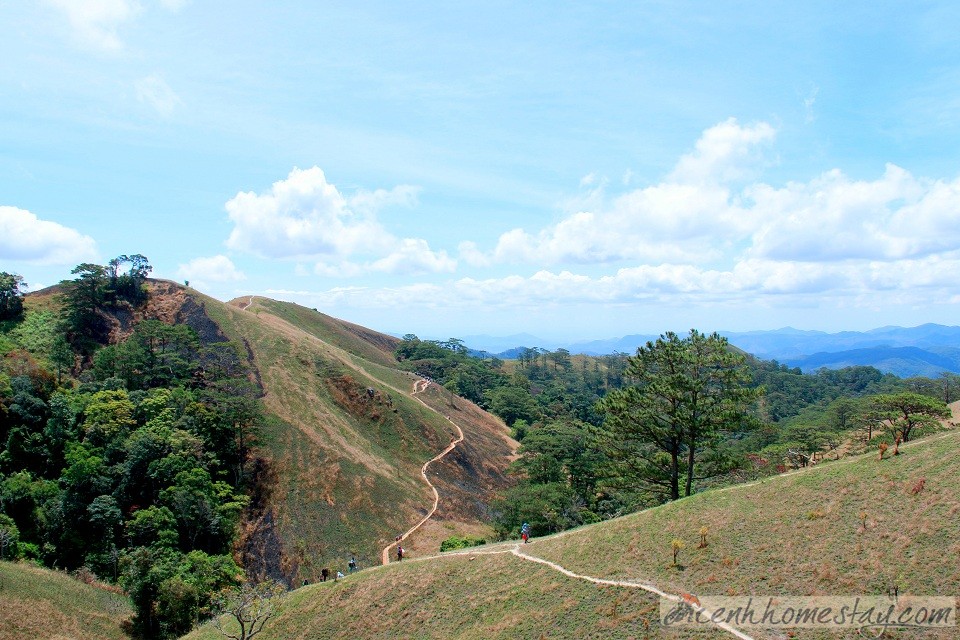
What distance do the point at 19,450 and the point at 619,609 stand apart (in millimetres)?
54894

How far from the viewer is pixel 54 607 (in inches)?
1257

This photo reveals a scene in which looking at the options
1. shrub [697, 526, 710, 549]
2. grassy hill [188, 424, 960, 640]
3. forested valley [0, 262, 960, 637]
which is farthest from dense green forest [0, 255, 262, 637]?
shrub [697, 526, 710, 549]

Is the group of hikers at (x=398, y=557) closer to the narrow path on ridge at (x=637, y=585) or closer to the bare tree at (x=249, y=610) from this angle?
the narrow path on ridge at (x=637, y=585)

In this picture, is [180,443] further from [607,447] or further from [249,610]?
[607,447]

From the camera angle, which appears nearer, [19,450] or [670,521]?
[670,521]

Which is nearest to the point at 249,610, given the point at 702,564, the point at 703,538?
the point at 702,564

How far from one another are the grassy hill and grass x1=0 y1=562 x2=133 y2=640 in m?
14.1

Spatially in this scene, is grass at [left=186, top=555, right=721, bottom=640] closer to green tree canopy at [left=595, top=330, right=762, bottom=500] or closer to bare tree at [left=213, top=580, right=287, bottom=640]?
bare tree at [left=213, top=580, right=287, bottom=640]

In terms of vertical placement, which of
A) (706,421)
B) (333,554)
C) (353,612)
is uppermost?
(706,421)

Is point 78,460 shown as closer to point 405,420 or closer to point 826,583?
point 405,420

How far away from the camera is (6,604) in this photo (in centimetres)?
2959

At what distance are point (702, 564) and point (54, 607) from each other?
3661 centimetres

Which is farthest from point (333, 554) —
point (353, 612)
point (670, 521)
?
point (670, 521)

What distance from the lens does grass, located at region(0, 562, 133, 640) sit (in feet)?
95.9
